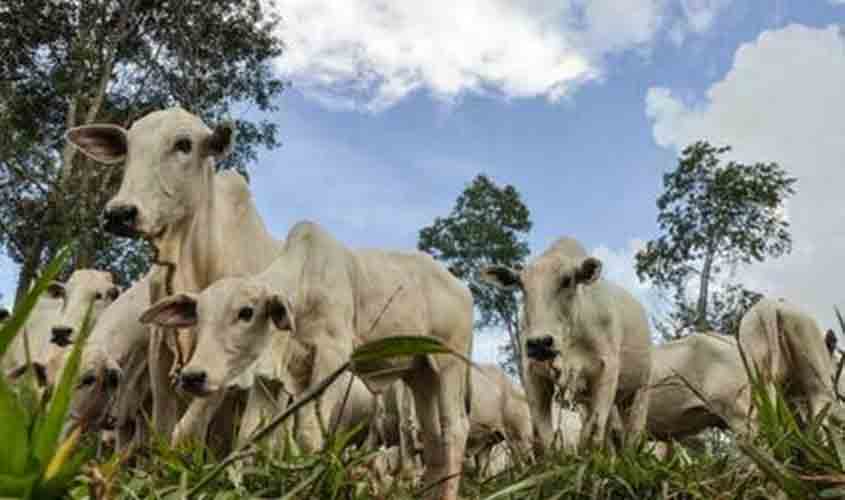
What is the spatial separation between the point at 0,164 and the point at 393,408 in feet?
33.7

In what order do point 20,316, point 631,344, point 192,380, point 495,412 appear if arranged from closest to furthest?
1. point 20,316
2. point 192,380
3. point 631,344
4. point 495,412

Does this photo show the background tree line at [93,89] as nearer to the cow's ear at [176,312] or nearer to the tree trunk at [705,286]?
the tree trunk at [705,286]

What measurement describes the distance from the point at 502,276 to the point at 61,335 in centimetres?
336

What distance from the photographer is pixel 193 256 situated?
5.38 m

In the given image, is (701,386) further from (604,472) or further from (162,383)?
(604,472)

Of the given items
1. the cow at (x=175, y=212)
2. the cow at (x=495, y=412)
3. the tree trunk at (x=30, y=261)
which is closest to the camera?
the cow at (x=175, y=212)

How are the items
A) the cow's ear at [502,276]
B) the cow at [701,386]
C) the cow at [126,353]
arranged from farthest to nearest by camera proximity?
the cow at [701,386] → the cow's ear at [502,276] → the cow at [126,353]

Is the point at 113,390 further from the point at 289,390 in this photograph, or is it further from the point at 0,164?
the point at 0,164

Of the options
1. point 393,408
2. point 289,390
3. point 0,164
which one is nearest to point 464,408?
point 289,390

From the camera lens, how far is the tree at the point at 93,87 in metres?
17.3

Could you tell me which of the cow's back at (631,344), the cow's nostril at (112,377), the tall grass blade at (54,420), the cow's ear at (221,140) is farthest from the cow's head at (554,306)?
the tall grass blade at (54,420)

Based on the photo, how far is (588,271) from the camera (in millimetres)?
7082

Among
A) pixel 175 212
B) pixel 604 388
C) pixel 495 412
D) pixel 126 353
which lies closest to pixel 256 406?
pixel 175 212

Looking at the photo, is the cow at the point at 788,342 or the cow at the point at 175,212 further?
the cow at the point at 788,342
